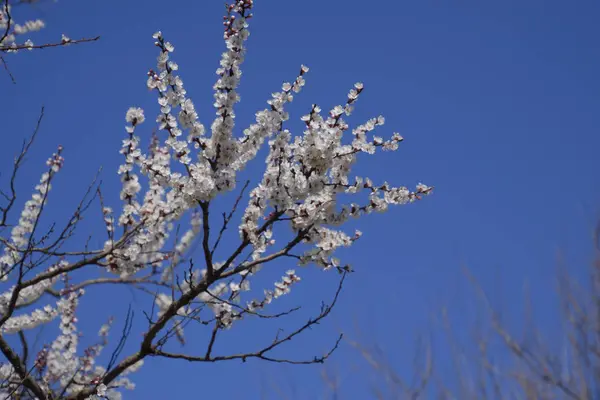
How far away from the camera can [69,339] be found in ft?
25.1

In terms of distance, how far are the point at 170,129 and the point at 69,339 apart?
4.89 meters

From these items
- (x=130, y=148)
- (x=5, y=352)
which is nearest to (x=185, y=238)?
(x=130, y=148)

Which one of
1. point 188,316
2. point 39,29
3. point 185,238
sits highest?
point 39,29

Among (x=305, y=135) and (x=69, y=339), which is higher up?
(x=69, y=339)

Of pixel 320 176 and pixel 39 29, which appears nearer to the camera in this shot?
pixel 320 176

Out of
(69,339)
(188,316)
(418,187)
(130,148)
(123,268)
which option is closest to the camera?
(188,316)

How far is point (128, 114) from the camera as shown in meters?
4.45

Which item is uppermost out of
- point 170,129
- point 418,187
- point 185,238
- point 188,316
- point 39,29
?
point 39,29

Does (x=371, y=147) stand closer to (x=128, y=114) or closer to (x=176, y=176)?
(x=176, y=176)

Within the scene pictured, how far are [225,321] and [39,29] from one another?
571cm

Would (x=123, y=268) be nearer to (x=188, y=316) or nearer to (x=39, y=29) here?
(x=188, y=316)

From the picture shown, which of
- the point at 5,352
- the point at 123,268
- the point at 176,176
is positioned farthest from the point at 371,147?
the point at 5,352

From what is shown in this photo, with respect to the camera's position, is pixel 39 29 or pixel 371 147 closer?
pixel 371 147

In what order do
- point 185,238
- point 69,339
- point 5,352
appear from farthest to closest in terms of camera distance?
1. point 185,238
2. point 69,339
3. point 5,352
